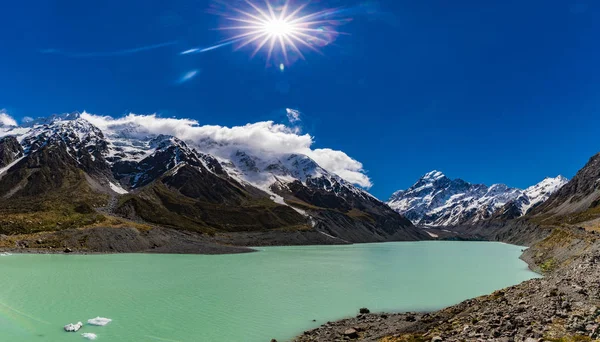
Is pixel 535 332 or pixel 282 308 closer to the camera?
pixel 535 332

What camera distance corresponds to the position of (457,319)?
27953 millimetres

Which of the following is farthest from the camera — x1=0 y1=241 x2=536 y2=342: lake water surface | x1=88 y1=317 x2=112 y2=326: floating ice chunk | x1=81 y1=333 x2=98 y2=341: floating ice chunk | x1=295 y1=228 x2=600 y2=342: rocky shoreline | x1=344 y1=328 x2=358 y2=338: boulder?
x1=88 y1=317 x2=112 y2=326: floating ice chunk

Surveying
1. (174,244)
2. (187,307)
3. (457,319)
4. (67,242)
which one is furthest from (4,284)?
(174,244)

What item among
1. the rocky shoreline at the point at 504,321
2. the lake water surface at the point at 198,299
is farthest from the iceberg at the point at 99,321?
the rocky shoreline at the point at 504,321

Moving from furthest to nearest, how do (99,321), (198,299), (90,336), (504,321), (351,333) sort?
(198,299)
(99,321)
(351,333)
(90,336)
(504,321)

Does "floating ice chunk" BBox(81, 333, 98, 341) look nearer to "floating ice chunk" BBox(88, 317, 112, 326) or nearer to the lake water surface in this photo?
the lake water surface

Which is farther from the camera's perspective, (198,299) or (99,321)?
(198,299)

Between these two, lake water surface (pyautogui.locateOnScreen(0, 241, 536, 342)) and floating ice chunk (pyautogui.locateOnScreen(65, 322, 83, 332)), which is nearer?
floating ice chunk (pyautogui.locateOnScreen(65, 322, 83, 332))

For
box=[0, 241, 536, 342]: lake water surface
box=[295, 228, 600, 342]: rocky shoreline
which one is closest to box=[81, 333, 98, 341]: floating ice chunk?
box=[0, 241, 536, 342]: lake water surface

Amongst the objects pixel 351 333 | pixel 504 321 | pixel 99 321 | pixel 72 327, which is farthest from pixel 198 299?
pixel 504 321

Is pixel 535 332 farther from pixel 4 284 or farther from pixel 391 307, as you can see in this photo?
pixel 4 284

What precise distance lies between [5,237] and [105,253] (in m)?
28.1

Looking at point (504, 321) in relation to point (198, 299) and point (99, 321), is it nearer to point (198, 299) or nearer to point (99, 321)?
point (99, 321)

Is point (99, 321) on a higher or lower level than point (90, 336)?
higher
